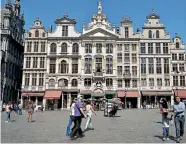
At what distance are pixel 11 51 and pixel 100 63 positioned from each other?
16.8 m

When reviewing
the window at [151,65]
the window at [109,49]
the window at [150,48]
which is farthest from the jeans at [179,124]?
the window at [150,48]

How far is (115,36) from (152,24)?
7.37 m

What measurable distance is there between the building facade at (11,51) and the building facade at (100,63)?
2.94 metres

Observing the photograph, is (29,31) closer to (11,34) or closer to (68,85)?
(11,34)

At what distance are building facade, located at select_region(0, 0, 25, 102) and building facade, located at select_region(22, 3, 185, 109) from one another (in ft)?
9.64

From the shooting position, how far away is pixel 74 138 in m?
10.7

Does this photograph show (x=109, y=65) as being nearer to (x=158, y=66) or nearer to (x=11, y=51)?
(x=158, y=66)

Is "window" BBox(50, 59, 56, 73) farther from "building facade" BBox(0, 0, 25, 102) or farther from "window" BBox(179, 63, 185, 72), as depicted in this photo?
"window" BBox(179, 63, 185, 72)

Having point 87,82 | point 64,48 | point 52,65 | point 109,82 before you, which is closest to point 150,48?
point 109,82

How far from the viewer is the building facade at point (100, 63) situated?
46250mm

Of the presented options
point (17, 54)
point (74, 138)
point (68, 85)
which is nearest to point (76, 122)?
point (74, 138)

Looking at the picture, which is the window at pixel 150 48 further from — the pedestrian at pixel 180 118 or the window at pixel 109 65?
the pedestrian at pixel 180 118

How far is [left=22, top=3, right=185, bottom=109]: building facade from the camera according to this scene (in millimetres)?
46250

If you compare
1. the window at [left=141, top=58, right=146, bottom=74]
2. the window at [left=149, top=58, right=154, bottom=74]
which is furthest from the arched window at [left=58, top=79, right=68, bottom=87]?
the window at [left=149, top=58, right=154, bottom=74]
